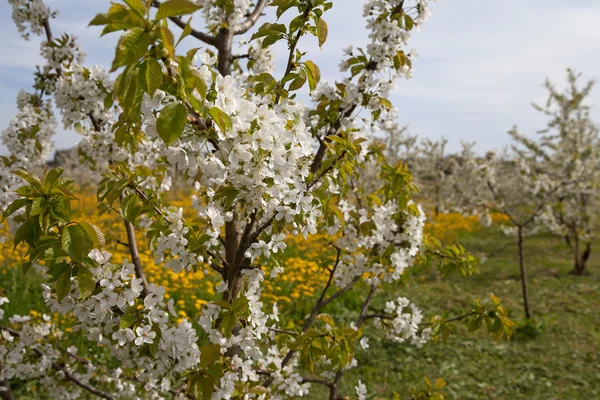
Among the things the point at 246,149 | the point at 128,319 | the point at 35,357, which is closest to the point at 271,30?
the point at 246,149

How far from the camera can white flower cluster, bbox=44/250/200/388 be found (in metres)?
1.50

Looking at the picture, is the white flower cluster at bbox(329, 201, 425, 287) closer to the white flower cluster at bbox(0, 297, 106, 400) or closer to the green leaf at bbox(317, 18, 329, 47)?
the green leaf at bbox(317, 18, 329, 47)

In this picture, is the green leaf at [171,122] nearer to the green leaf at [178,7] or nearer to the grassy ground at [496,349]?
A: the green leaf at [178,7]

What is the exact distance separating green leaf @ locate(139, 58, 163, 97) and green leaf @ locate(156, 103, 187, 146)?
105 mm

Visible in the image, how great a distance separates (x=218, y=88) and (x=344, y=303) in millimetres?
6198

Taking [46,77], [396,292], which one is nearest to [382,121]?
[46,77]

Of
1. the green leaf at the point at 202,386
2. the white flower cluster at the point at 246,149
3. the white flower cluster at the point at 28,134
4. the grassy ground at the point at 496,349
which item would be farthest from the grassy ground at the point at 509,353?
the white flower cluster at the point at 246,149

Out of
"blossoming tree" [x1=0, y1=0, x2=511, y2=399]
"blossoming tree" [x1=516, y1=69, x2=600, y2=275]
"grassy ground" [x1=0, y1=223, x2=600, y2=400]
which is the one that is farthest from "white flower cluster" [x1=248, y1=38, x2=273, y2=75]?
"blossoming tree" [x1=516, y1=69, x2=600, y2=275]

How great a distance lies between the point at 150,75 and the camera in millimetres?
965

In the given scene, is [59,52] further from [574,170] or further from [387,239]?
[574,170]

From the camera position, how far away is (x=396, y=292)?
7.56m

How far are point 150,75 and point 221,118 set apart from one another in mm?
228

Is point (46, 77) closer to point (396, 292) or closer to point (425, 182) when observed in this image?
point (396, 292)

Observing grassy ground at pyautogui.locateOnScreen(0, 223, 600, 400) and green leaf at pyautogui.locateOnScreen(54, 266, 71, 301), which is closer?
green leaf at pyautogui.locateOnScreen(54, 266, 71, 301)
